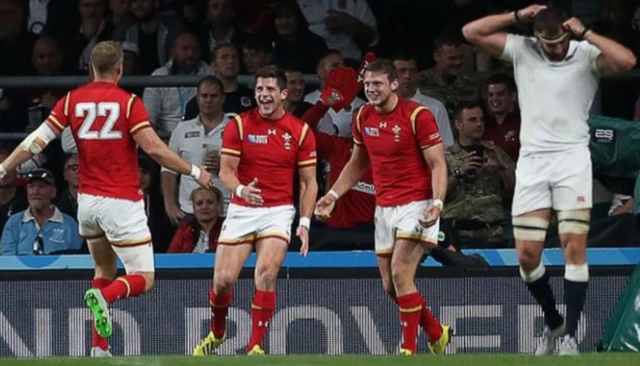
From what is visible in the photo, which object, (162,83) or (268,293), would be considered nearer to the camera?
(268,293)

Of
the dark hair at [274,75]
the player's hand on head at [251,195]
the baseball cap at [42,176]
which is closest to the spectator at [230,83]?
the baseball cap at [42,176]

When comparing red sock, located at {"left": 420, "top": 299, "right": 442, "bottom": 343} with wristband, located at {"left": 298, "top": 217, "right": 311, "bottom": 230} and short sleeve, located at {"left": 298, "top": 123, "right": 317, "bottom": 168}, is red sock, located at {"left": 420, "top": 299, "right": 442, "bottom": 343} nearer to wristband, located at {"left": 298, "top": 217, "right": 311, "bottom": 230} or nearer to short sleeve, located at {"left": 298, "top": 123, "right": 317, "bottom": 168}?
wristband, located at {"left": 298, "top": 217, "right": 311, "bottom": 230}

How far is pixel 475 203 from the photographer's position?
48.6 feet

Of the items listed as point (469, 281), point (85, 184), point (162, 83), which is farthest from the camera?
point (162, 83)

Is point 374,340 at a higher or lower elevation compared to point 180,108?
lower

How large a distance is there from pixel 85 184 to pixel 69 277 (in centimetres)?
223

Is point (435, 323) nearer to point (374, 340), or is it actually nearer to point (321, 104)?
point (374, 340)

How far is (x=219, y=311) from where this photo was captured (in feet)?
45.2

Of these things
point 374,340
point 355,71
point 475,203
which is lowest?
point 374,340

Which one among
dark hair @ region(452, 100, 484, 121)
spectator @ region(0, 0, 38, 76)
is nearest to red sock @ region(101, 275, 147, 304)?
dark hair @ region(452, 100, 484, 121)

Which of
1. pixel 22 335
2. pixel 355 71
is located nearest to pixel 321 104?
pixel 355 71

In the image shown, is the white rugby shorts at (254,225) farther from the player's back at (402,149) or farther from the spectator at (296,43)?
the spectator at (296,43)

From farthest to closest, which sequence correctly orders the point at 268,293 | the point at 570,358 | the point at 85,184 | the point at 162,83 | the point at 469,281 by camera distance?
the point at 162,83 → the point at 469,281 → the point at 268,293 → the point at 85,184 → the point at 570,358

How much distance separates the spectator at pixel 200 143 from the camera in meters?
15.3
